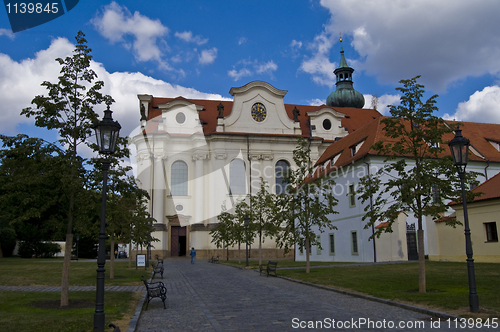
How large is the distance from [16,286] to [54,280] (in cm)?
263

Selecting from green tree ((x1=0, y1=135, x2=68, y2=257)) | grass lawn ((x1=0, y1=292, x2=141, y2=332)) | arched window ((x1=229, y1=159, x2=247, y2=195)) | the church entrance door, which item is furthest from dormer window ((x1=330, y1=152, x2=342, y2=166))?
green tree ((x1=0, y1=135, x2=68, y2=257))

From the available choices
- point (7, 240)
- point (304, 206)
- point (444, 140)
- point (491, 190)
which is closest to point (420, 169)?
point (304, 206)

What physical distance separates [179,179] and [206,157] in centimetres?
430

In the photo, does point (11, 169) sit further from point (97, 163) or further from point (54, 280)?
point (54, 280)

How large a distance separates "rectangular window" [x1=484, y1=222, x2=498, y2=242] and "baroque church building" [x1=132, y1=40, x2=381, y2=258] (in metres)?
27.5

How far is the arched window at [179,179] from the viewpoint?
172ft

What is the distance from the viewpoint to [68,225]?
41.2 ft

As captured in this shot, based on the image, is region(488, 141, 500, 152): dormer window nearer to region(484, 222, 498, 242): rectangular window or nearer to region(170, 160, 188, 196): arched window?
region(484, 222, 498, 242): rectangular window

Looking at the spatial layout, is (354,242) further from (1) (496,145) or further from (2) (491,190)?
(1) (496,145)

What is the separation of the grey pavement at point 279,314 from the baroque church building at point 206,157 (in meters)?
35.7

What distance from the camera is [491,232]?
24875mm

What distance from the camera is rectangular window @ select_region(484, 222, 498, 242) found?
24559mm

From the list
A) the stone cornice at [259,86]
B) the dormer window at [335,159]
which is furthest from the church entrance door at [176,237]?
the dormer window at [335,159]

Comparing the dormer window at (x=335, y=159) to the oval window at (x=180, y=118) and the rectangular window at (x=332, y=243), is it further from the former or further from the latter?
the oval window at (x=180, y=118)
